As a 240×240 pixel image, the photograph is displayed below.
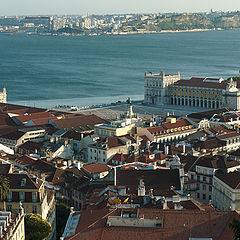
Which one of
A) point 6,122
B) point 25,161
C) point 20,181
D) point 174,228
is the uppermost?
point 174,228

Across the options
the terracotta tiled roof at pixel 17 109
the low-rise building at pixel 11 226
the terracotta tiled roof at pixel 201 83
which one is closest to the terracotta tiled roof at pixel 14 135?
the terracotta tiled roof at pixel 17 109

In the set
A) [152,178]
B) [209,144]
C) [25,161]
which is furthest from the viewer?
[209,144]

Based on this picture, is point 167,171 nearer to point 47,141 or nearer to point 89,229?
point 89,229

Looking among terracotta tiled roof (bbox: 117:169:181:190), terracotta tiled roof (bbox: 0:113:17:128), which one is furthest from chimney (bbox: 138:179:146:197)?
terracotta tiled roof (bbox: 0:113:17:128)

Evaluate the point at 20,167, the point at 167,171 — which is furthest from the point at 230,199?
the point at 20,167

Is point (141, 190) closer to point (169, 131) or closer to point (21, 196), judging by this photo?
point (21, 196)

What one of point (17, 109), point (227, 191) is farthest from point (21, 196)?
point (17, 109)

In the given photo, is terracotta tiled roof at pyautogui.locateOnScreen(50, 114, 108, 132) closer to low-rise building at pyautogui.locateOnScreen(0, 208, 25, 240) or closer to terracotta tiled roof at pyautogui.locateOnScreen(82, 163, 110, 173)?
terracotta tiled roof at pyautogui.locateOnScreen(82, 163, 110, 173)
